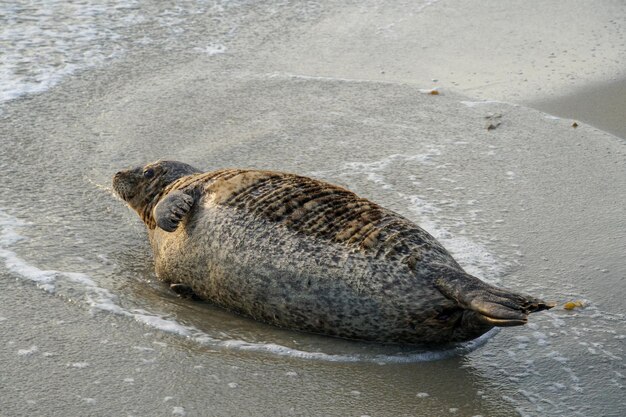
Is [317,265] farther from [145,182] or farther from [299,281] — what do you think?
[145,182]

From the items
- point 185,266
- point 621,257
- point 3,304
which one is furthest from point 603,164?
point 3,304

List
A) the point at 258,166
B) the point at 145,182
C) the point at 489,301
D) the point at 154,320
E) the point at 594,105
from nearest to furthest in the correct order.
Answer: the point at 489,301 → the point at 154,320 → the point at 145,182 → the point at 258,166 → the point at 594,105

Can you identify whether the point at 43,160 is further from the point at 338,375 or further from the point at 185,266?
the point at 338,375

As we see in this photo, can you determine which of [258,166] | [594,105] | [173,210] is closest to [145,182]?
[173,210]

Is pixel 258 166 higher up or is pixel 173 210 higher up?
pixel 173 210

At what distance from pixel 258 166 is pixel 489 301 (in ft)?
9.60

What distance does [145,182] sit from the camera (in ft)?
18.9

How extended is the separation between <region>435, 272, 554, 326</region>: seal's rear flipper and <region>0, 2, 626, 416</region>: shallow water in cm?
32

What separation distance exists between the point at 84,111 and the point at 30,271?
283 centimetres

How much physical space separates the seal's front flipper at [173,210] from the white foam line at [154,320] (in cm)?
46

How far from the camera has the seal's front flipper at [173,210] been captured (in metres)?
4.99

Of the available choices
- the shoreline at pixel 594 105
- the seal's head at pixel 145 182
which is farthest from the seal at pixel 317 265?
the shoreline at pixel 594 105

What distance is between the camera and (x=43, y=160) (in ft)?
21.7

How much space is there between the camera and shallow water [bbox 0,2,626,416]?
13.0 feet
